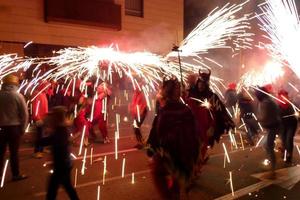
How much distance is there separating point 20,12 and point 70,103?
4196mm

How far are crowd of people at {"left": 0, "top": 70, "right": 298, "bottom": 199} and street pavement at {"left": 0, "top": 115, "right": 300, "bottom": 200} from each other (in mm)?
402

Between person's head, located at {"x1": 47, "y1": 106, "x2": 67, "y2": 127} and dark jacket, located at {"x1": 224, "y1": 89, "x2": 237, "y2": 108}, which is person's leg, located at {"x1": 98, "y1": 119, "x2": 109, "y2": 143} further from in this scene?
person's head, located at {"x1": 47, "y1": 106, "x2": 67, "y2": 127}

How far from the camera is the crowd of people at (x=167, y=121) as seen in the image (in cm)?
539

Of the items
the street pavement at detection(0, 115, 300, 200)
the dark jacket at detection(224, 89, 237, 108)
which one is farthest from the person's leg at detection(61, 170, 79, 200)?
the dark jacket at detection(224, 89, 237, 108)

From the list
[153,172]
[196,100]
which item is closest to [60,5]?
[196,100]

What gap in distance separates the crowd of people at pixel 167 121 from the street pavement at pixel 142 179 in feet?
1.32

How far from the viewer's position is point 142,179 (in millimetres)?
7496

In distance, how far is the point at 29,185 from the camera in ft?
23.3

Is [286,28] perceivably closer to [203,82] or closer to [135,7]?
[203,82]

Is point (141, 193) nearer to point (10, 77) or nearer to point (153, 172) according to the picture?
point (153, 172)

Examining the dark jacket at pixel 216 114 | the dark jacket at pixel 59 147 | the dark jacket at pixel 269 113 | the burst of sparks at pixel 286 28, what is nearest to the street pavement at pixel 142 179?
the dark jacket at pixel 216 114

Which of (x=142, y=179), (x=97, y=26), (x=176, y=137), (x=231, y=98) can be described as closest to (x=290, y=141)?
(x=142, y=179)

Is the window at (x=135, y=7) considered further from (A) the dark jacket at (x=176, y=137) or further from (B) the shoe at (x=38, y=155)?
(A) the dark jacket at (x=176, y=137)

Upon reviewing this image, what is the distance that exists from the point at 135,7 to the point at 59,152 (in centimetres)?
1297
